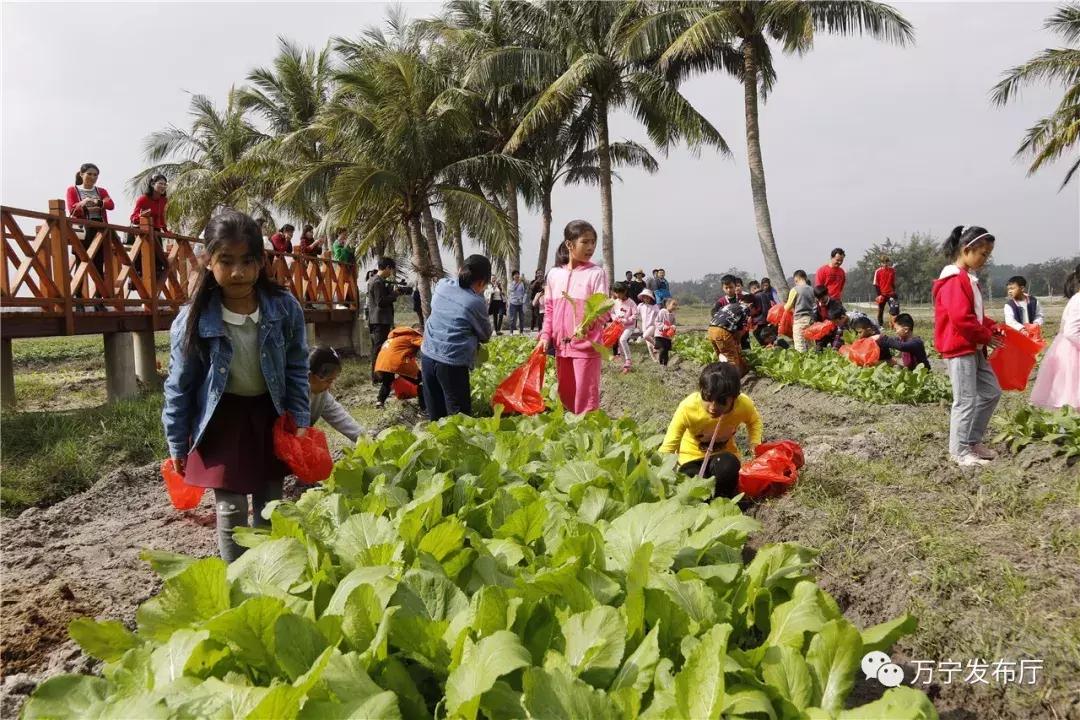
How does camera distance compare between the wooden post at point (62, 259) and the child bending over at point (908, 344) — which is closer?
the wooden post at point (62, 259)

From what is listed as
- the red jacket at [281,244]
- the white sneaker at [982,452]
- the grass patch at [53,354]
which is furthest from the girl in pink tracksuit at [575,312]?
the grass patch at [53,354]

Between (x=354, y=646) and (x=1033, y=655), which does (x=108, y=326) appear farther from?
(x=1033, y=655)

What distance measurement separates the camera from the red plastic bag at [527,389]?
5.25m

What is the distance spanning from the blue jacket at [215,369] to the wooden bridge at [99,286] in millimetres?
2977

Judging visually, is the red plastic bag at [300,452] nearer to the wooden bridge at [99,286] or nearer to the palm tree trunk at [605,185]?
the wooden bridge at [99,286]

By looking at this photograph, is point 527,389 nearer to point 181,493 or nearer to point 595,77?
point 181,493

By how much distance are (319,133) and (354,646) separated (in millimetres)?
19998

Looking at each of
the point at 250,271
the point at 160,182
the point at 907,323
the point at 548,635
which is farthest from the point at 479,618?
the point at 160,182

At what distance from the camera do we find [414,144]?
675 inches

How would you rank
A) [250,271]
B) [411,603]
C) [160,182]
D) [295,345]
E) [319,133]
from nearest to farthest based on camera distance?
1. [411,603]
2. [250,271]
3. [295,345]
4. [160,182]
5. [319,133]

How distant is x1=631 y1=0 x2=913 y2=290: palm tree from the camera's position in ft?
51.5

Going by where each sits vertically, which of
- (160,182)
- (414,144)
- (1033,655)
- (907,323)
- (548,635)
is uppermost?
(414,144)

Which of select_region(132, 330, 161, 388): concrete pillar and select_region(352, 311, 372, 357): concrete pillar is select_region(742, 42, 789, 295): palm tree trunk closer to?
select_region(352, 311, 372, 357): concrete pillar

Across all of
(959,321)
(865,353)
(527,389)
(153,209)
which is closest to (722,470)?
(527,389)
